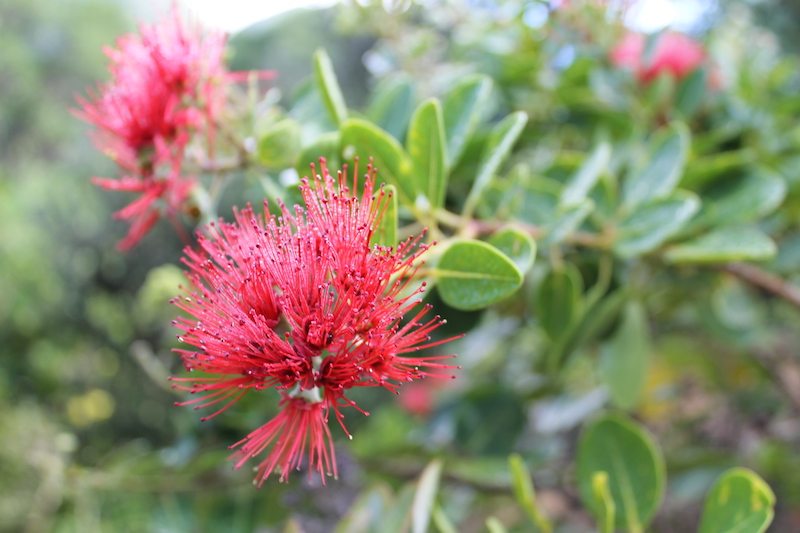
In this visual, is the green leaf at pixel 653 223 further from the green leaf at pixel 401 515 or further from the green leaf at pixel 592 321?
the green leaf at pixel 401 515

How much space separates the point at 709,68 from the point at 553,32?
36 centimetres

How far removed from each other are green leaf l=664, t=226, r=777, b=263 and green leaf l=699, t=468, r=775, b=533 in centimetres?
27

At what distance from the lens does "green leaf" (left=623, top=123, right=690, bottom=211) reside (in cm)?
80

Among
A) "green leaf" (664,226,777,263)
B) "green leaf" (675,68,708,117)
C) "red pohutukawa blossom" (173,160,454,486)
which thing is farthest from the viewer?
"green leaf" (675,68,708,117)

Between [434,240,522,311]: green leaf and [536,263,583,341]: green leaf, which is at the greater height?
[434,240,522,311]: green leaf

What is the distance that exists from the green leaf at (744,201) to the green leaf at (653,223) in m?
0.12

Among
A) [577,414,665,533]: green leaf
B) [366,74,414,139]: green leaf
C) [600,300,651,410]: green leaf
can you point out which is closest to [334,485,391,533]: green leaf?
[577,414,665,533]: green leaf

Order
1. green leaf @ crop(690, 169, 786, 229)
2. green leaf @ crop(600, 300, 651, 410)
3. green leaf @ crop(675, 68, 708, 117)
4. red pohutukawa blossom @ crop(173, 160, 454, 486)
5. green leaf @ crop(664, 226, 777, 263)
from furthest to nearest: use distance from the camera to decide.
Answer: green leaf @ crop(675, 68, 708, 117) → green leaf @ crop(600, 300, 651, 410) → green leaf @ crop(690, 169, 786, 229) → green leaf @ crop(664, 226, 777, 263) → red pohutukawa blossom @ crop(173, 160, 454, 486)

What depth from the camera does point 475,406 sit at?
1.08 m

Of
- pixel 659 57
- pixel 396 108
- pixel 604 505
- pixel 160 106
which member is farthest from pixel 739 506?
pixel 659 57

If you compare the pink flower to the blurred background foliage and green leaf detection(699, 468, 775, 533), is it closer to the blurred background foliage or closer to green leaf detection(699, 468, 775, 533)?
the blurred background foliage

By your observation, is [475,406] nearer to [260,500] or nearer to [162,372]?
[260,500]

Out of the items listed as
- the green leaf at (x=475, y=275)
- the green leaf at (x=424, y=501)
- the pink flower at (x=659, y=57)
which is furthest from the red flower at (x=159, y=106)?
the pink flower at (x=659, y=57)

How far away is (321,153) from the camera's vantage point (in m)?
0.61
